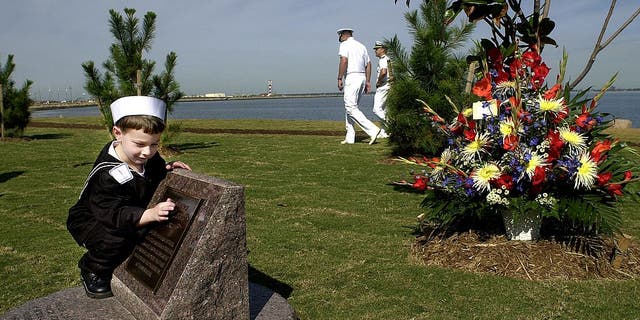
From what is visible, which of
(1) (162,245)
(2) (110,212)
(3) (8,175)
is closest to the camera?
(1) (162,245)

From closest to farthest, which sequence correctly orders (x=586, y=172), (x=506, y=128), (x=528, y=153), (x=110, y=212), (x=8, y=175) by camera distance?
(x=110, y=212) → (x=586, y=172) → (x=528, y=153) → (x=506, y=128) → (x=8, y=175)

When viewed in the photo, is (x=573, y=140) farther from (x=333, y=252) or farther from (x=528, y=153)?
(x=333, y=252)

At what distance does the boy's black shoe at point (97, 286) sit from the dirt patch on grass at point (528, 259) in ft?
8.07

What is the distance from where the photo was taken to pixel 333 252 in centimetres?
476

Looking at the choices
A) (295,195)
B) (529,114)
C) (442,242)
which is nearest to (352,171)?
(295,195)

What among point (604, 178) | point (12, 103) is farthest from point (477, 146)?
point (12, 103)

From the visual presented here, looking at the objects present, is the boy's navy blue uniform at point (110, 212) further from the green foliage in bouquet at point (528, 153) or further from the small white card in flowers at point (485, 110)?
the small white card in flowers at point (485, 110)

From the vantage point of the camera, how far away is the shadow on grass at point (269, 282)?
3.90m

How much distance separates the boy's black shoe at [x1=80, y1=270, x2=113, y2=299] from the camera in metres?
3.29

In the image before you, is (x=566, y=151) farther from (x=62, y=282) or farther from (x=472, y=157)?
(x=62, y=282)

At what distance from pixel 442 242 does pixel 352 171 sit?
4677 mm

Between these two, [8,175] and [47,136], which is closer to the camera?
[8,175]

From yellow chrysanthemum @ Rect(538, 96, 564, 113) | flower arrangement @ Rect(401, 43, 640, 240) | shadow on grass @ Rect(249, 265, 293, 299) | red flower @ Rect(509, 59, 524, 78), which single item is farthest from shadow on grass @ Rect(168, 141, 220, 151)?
yellow chrysanthemum @ Rect(538, 96, 564, 113)

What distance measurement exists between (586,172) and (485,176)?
2.23 feet
